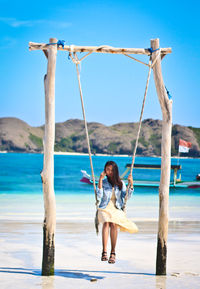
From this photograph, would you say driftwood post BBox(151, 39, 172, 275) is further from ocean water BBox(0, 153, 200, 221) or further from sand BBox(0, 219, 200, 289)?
ocean water BBox(0, 153, 200, 221)

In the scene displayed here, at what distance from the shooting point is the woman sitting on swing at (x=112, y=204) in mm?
4898

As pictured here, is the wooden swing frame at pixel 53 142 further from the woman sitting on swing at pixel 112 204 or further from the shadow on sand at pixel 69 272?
the woman sitting on swing at pixel 112 204

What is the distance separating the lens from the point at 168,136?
5.05 metres

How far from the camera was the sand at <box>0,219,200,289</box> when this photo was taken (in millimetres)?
4910

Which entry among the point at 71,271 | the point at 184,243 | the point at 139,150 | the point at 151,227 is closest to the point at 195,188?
the point at 151,227

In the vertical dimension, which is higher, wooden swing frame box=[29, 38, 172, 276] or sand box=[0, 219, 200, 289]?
wooden swing frame box=[29, 38, 172, 276]

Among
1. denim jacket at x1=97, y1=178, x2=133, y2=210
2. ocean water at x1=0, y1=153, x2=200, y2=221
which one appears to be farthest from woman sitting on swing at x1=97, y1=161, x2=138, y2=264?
ocean water at x1=0, y1=153, x2=200, y2=221

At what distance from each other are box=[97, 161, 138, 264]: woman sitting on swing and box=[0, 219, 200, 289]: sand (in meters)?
0.47

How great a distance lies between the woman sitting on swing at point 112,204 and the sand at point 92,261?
47 cm

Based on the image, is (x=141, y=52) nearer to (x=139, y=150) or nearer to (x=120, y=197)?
(x=120, y=197)

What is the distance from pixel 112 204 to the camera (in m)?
4.98

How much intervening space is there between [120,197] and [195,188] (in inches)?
835

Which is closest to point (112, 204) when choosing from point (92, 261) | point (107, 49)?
point (92, 261)

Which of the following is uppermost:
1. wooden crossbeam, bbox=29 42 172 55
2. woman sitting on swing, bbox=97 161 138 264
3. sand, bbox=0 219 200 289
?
wooden crossbeam, bbox=29 42 172 55
